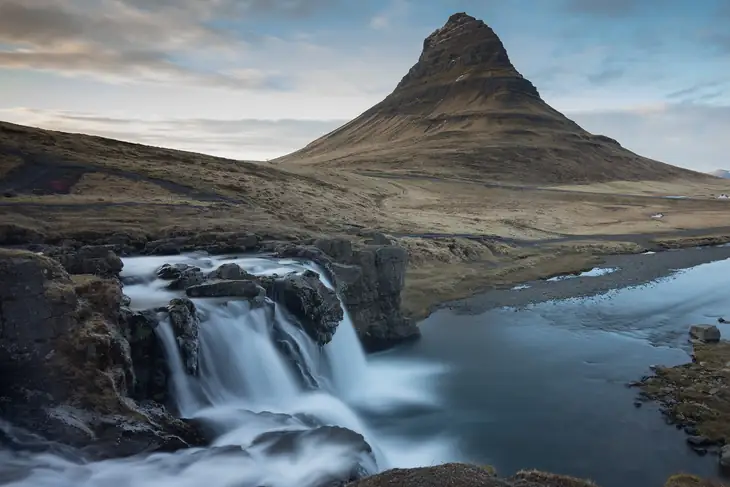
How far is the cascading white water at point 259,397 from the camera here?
555 inches

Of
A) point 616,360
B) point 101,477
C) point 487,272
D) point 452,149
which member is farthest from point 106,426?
point 452,149

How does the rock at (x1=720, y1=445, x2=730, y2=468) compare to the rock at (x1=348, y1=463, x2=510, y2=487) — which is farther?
the rock at (x1=720, y1=445, x2=730, y2=468)

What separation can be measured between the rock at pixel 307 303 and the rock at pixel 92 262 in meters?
6.51

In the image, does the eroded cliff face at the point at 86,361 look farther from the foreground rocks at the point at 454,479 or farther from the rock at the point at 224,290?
the foreground rocks at the point at 454,479

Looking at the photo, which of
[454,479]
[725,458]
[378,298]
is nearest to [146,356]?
[454,479]

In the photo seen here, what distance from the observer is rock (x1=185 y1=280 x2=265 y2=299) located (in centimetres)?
2356

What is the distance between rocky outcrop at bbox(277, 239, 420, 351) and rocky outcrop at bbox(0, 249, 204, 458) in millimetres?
17709

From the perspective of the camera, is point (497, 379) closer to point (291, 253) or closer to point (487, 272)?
point (291, 253)

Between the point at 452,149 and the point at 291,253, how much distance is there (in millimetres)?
139451

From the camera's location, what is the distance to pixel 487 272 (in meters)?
52.7

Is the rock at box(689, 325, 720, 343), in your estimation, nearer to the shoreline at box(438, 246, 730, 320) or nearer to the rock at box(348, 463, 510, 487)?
the shoreline at box(438, 246, 730, 320)

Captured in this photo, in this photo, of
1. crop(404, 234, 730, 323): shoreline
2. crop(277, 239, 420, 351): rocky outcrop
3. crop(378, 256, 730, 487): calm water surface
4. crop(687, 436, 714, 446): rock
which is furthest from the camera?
crop(404, 234, 730, 323): shoreline

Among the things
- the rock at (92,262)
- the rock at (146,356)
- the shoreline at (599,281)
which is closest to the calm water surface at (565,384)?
the shoreline at (599,281)

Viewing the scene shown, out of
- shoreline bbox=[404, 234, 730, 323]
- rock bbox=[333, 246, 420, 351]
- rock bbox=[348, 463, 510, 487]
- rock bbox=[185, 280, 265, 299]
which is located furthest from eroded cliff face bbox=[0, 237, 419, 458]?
shoreline bbox=[404, 234, 730, 323]
